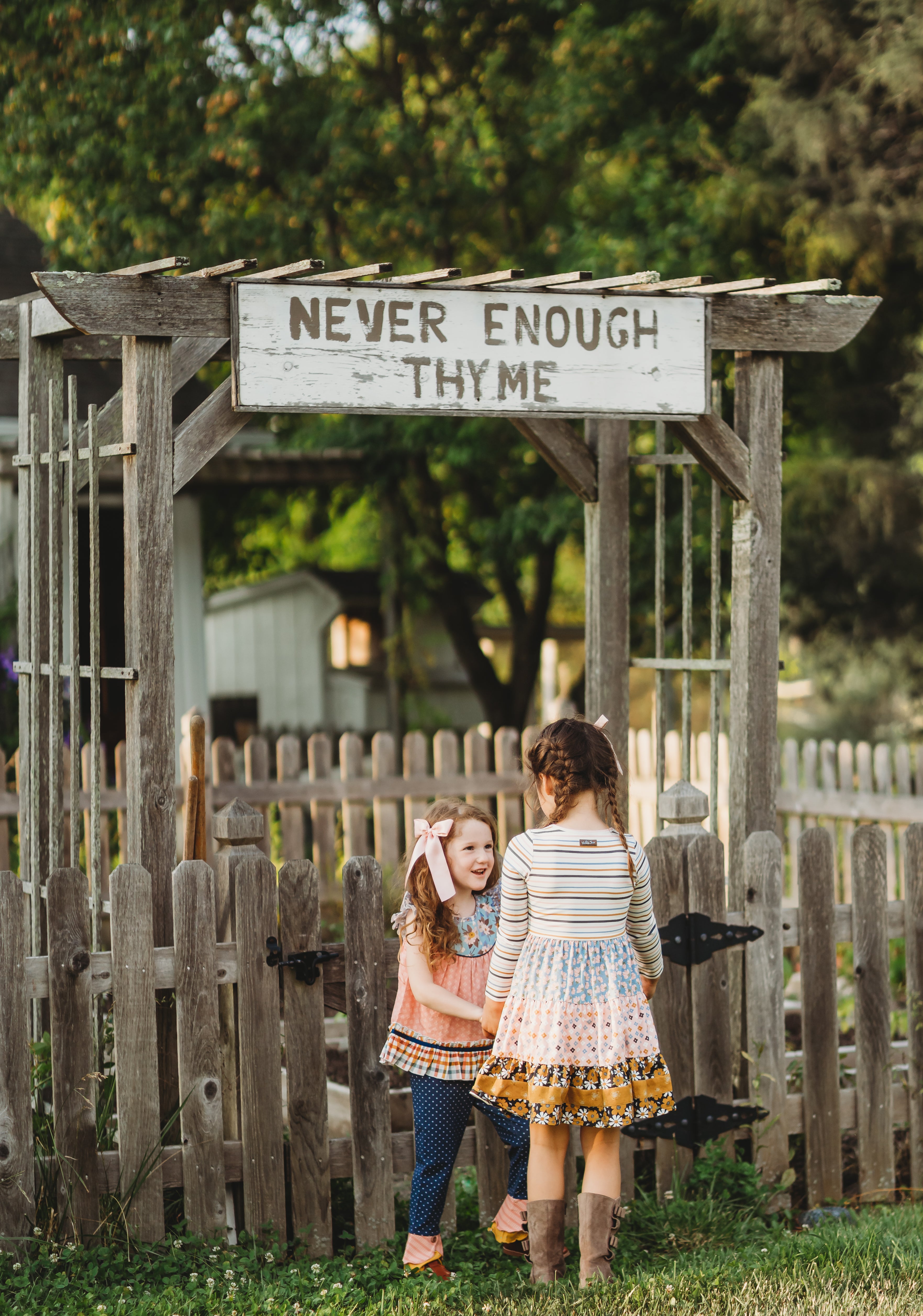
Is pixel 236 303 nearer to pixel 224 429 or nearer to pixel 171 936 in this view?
pixel 224 429

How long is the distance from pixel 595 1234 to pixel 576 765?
1272 millimetres

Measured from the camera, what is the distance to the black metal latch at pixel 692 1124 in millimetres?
4285

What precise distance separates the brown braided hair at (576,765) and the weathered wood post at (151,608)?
1.40 meters

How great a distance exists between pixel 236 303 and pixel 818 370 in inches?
323

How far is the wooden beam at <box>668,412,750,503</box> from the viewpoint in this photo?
522 centimetres

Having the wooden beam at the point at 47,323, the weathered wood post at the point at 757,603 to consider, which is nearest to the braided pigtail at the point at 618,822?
the weathered wood post at the point at 757,603

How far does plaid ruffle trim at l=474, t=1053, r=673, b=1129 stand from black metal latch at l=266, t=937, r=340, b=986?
0.60 m

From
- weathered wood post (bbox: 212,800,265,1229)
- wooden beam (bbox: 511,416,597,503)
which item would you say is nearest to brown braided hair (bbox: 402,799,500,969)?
weathered wood post (bbox: 212,800,265,1229)

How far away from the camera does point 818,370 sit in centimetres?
1166

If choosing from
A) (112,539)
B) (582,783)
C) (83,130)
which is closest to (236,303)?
(582,783)

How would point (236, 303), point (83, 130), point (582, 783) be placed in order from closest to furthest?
point (582, 783) < point (236, 303) < point (83, 130)

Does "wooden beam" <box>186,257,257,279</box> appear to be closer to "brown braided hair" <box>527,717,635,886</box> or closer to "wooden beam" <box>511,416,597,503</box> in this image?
"wooden beam" <box>511,416,597,503</box>

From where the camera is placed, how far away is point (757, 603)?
17.4 ft

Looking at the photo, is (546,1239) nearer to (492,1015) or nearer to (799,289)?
(492,1015)
